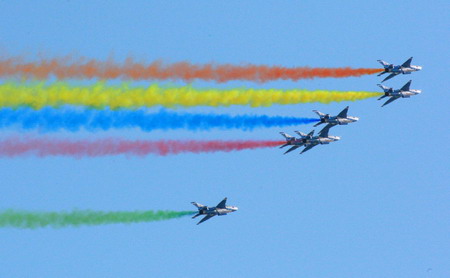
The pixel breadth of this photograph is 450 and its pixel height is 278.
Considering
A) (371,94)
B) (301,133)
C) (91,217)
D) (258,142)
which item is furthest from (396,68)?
(91,217)

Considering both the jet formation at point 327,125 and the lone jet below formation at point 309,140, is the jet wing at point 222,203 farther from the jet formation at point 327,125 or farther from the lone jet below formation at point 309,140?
the lone jet below formation at point 309,140

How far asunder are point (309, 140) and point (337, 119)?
310 cm

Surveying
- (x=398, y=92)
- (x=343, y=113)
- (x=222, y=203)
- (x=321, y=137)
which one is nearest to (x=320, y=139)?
(x=321, y=137)

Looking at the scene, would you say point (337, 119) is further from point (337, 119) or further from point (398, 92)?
point (398, 92)

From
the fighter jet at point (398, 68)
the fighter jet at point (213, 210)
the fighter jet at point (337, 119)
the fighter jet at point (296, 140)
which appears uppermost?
the fighter jet at point (398, 68)

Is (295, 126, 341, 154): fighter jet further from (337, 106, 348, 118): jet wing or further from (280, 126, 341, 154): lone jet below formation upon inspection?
(337, 106, 348, 118): jet wing

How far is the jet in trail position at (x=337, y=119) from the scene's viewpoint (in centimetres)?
7575

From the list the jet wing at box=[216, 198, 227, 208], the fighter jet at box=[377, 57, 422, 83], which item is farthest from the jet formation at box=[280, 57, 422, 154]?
the jet wing at box=[216, 198, 227, 208]

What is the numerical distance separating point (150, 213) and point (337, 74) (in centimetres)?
1841

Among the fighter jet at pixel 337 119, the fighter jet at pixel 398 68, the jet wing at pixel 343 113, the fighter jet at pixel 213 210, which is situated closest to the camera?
the fighter jet at pixel 213 210

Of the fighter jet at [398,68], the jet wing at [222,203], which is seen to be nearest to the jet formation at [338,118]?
the fighter jet at [398,68]

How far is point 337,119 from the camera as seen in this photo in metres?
76.6

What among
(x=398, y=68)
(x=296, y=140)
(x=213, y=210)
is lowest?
(x=213, y=210)

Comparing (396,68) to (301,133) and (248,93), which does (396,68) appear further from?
(248,93)
